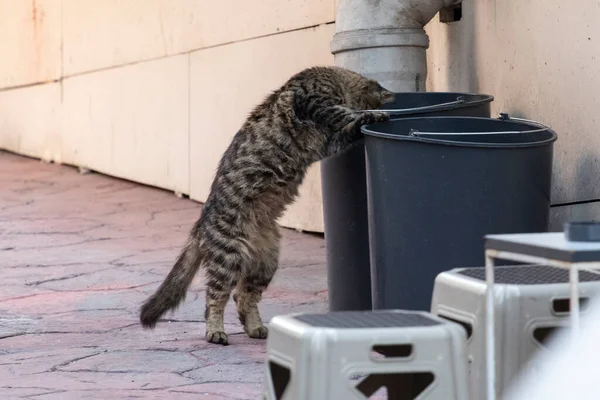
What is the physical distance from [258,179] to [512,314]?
2.30 metres

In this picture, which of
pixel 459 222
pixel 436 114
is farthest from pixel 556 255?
pixel 436 114

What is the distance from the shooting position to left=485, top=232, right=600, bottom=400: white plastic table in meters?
2.48

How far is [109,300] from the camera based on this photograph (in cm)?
643

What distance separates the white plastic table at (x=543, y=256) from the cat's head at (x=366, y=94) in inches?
95.3

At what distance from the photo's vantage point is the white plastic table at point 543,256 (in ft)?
8.14

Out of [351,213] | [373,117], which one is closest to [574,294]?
[373,117]

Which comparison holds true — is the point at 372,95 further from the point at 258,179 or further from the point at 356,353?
the point at 356,353

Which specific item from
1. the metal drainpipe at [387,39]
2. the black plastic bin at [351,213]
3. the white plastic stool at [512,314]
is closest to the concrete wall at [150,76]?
A: the metal drainpipe at [387,39]

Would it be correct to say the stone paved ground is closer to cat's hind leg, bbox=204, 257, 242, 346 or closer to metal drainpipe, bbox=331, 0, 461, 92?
cat's hind leg, bbox=204, 257, 242, 346

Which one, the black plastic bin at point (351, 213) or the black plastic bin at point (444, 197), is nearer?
the black plastic bin at point (444, 197)

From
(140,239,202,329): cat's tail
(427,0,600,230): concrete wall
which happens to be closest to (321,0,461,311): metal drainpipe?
(427,0,600,230): concrete wall

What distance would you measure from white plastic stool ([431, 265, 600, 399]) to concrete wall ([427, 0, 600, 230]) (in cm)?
183

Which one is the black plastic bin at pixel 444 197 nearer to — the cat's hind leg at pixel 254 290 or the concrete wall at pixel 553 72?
the concrete wall at pixel 553 72

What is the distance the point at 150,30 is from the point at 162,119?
37.4 inches
